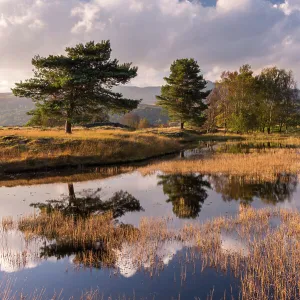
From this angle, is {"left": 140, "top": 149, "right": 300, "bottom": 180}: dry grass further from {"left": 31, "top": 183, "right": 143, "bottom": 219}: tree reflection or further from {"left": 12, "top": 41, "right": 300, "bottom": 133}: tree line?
{"left": 12, "top": 41, "right": 300, "bottom": 133}: tree line

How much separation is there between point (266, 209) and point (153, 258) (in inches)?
324

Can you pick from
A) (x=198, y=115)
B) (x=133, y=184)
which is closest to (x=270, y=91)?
(x=198, y=115)

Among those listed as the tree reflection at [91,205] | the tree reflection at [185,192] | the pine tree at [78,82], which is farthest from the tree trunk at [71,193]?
the pine tree at [78,82]

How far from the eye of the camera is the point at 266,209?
15492 millimetres

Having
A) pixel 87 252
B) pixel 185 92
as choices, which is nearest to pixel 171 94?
pixel 185 92

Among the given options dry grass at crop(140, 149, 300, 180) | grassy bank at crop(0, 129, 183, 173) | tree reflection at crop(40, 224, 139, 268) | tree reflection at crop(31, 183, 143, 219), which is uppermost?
grassy bank at crop(0, 129, 183, 173)

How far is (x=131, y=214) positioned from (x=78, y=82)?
24.6 m

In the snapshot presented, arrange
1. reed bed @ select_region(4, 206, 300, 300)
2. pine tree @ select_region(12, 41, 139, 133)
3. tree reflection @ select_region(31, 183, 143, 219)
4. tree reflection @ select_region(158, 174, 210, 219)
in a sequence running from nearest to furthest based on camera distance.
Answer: reed bed @ select_region(4, 206, 300, 300) → tree reflection @ select_region(158, 174, 210, 219) → tree reflection @ select_region(31, 183, 143, 219) → pine tree @ select_region(12, 41, 139, 133)

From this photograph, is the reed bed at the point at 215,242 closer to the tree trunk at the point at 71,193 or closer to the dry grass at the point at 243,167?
the tree trunk at the point at 71,193

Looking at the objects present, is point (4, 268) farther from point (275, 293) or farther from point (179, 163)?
point (179, 163)

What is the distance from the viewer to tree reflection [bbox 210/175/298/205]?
1803 centimetres

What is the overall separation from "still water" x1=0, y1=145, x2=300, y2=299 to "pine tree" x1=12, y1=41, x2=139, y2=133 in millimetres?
15273

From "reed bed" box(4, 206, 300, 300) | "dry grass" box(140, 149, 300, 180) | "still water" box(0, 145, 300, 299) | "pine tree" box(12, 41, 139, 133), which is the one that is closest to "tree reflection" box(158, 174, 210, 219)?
"still water" box(0, 145, 300, 299)

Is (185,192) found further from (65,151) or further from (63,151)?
(63,151)
